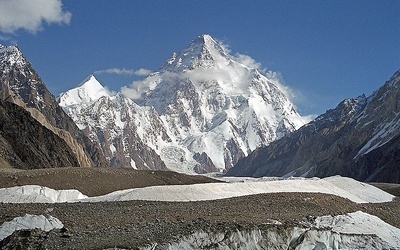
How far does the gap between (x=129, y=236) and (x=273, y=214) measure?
41.4 ft

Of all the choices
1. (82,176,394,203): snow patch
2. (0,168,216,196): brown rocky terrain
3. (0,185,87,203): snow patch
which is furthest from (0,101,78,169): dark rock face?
(82,176,394,203): snow patch

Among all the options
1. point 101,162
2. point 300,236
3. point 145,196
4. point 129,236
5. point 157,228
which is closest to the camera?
point 129,236

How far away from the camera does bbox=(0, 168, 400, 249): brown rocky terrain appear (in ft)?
63.9

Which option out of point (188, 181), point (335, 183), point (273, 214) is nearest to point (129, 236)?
point (273, 214)

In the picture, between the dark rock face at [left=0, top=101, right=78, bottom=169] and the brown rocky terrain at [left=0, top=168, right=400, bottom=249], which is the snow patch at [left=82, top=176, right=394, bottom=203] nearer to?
the brown rocky terrain at [left=0, top=168, right=400, bottom=249]

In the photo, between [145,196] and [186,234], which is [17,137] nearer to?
[145,196]

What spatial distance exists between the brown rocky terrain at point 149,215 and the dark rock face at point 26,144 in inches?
1355

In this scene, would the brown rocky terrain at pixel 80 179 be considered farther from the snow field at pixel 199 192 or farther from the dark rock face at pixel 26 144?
the dark rock face at pixel 26 144

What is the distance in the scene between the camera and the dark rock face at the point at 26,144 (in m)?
83.8

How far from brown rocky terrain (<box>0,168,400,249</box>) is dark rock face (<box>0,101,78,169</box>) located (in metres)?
34.4

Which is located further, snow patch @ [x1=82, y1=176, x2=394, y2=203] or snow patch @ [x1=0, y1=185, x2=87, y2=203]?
snow patch @ [x1=82, y1=176, x2=394, y2=203]

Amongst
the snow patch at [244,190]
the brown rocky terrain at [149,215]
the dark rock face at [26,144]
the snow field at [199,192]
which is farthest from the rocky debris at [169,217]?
the dark rock face at [26,144]

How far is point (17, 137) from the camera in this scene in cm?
9231

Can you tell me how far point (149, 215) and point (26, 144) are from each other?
232 feet
